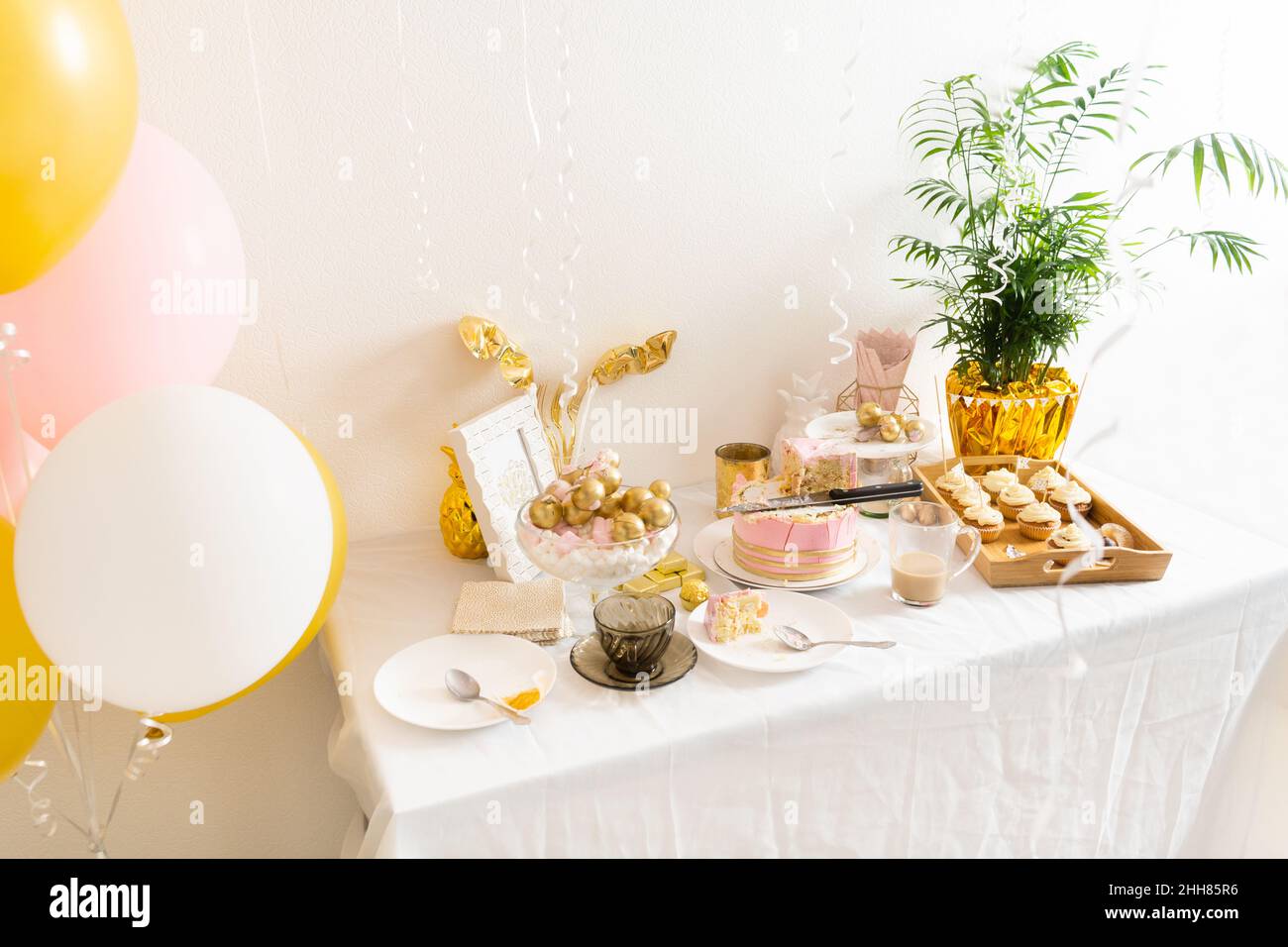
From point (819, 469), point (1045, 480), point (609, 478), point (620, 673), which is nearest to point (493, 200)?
point (609, 478)

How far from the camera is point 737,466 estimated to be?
1.57 m

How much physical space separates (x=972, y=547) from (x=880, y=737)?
A: 347mm

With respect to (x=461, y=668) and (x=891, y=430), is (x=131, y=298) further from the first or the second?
(x=891, y=430)

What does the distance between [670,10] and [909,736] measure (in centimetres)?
110

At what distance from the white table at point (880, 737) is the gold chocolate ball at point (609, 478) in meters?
0.23

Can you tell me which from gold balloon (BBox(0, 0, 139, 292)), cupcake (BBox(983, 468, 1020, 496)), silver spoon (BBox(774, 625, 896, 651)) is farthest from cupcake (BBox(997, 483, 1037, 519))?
gold balloon (BBox(0, 0, 139, 292))

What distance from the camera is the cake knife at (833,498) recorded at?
139 centimetres

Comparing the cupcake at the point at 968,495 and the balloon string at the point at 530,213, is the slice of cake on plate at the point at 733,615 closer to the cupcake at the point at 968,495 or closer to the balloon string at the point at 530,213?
the cupcake at the point at 968,495

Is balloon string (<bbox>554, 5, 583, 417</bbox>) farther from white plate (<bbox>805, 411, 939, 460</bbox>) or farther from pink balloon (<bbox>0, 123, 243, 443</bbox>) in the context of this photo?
pink balloon (<bbox>0, 123, 243, 443</bbox>)

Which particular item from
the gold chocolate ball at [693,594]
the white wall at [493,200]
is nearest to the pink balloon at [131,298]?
the white wall at [493,200]

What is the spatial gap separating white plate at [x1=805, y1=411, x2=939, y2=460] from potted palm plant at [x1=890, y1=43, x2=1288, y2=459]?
158 mm
